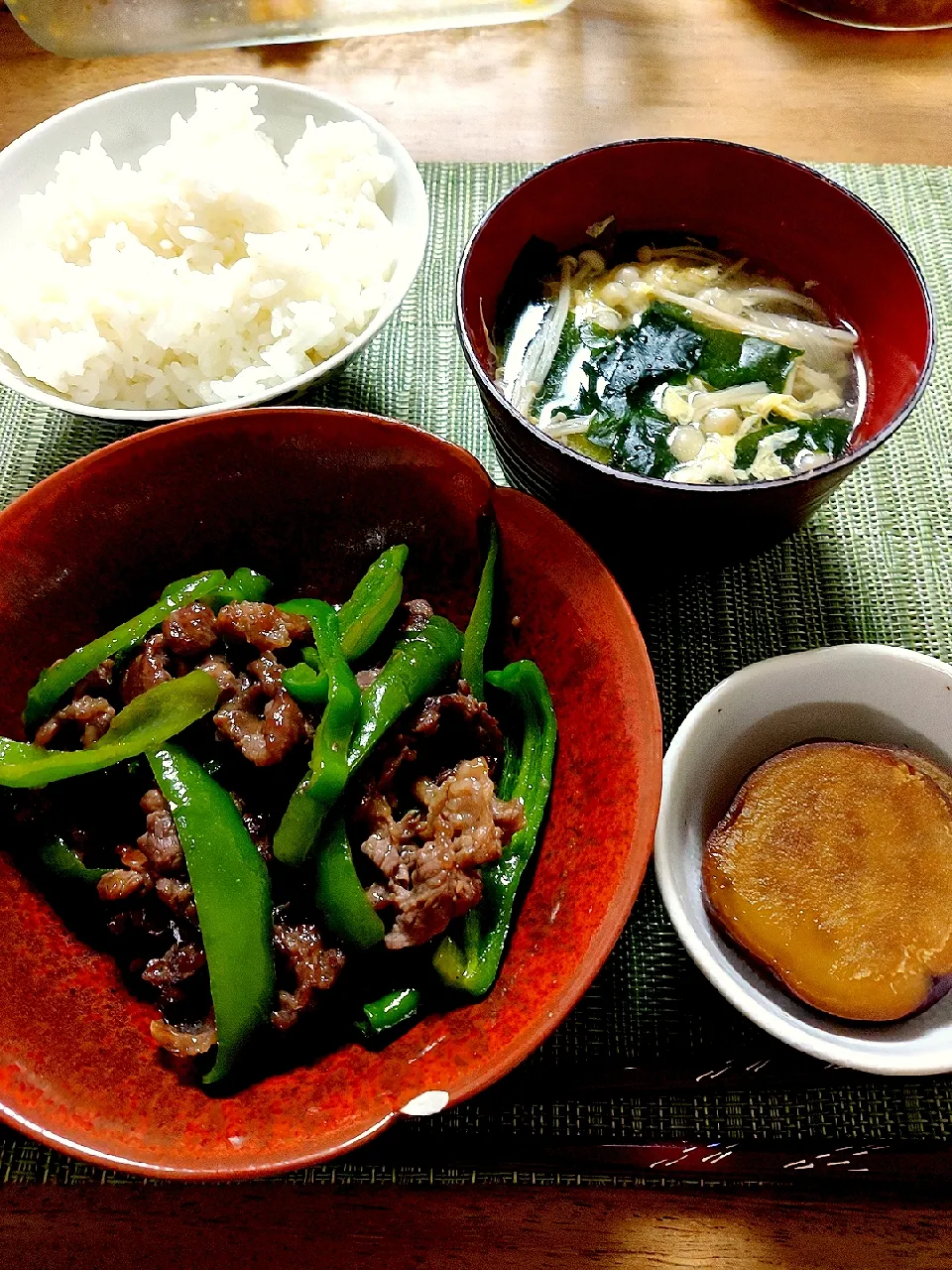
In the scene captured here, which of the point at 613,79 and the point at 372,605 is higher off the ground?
the point at 613,79

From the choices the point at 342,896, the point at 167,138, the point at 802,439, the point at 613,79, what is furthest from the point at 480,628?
the point at 613,79

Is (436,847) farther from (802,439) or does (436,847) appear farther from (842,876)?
(802,439)

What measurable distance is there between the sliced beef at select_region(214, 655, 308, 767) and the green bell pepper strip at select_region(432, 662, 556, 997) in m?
0.31

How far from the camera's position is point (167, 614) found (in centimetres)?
133

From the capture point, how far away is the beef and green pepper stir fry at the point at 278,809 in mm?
1105

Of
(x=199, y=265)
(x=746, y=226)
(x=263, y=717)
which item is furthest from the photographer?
(x=199, y=265)

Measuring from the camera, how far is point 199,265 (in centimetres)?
182

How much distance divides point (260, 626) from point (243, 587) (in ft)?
Answer: 0.51

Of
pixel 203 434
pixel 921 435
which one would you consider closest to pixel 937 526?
pixel 921 435

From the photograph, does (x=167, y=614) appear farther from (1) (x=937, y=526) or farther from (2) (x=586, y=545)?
(1) (x=937, y=526)

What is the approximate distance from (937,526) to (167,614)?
1444 millimetres

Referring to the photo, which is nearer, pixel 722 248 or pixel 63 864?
pixel 63 864

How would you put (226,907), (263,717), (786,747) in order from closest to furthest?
1. (226,907)
2. (263,717)
3. (786,747)

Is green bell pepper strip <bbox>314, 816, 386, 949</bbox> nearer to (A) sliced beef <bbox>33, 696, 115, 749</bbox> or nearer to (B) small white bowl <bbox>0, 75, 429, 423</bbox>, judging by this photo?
(A) sliced beef <bbox>33, 696, 115, 749</bbox>
